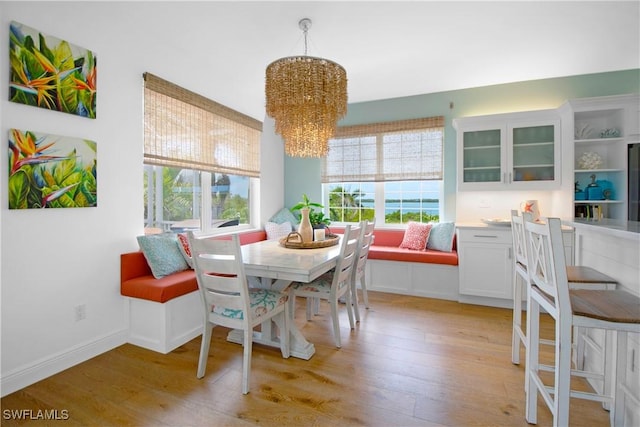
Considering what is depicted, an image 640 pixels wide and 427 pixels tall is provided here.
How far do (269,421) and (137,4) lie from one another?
9.23ft

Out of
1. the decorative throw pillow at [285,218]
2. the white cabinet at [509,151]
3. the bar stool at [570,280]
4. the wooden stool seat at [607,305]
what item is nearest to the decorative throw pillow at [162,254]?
the decorative throw pillow at [285,218]

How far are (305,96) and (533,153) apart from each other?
108 inches

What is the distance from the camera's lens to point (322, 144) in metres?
2.70

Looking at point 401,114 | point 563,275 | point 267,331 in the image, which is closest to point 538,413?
point 563,275

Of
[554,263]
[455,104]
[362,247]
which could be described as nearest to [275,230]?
[362,247]

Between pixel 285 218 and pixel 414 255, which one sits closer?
pixel 414 255

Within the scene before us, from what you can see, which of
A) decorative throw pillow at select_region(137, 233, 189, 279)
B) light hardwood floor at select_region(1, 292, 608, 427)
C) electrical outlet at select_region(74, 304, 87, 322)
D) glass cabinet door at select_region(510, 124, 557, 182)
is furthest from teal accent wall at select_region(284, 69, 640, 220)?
electrical outlet at select_region(74, 304, 87, 322)

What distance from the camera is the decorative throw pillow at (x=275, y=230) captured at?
4.26m

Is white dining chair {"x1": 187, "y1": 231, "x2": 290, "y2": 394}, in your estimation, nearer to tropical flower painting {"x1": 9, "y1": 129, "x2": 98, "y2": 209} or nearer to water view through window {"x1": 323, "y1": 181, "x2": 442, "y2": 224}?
tropical flower painting {"x1": 9, "y1": 129, "x2": 98, "y2": 209}

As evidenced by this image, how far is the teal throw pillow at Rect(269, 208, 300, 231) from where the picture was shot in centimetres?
454

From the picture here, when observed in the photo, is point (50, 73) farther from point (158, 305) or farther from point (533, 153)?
point (533, 153)

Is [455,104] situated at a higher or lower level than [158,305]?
higher

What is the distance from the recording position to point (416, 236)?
383cm

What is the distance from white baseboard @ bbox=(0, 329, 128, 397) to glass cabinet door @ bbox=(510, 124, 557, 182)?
13.7 ft
